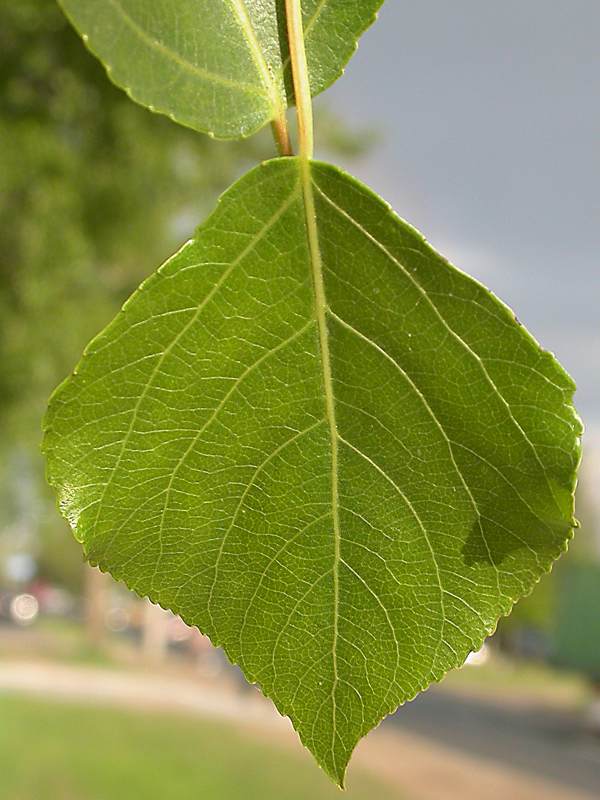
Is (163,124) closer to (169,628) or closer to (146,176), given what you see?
(146,176)

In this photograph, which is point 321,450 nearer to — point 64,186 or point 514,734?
point 64,186

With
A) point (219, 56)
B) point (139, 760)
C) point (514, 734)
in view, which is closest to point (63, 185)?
point (219, 56)

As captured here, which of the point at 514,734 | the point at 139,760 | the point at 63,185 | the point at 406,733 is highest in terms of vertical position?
the point at 63,185

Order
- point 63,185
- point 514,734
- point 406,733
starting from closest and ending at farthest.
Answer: point 63,185 → point 406,733 → point 514,734

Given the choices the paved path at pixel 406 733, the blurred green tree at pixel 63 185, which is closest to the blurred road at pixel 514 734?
the paved path at pixel 406 733

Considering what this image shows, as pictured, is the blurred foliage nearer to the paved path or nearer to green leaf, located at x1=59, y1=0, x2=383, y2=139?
green leaf, located at x1=59, y1=0, x2=383, y2=139

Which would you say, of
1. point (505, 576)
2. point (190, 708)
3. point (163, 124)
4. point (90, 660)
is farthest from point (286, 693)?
point (90, 660)
